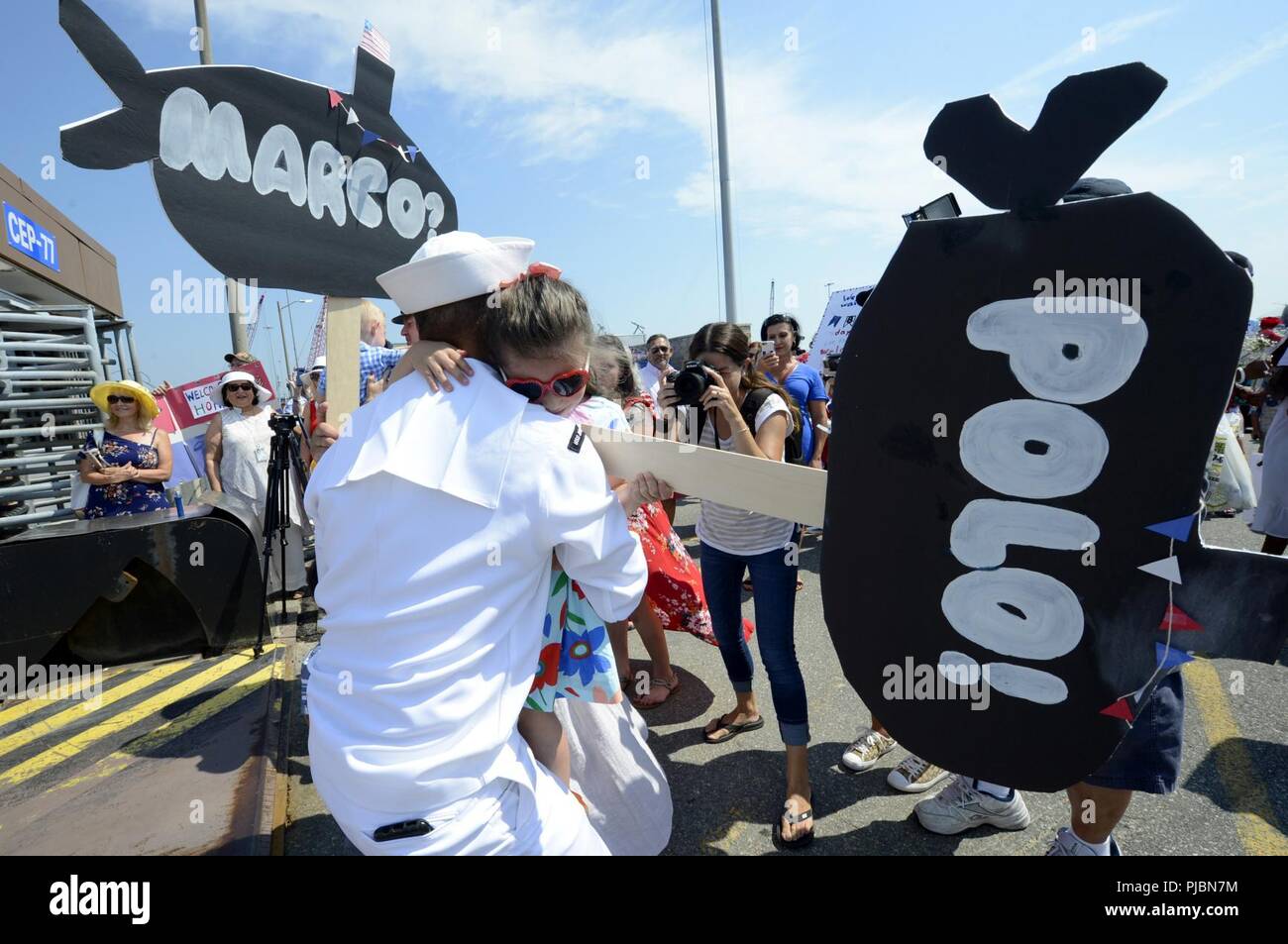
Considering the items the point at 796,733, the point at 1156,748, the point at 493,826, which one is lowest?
the point at 796,733

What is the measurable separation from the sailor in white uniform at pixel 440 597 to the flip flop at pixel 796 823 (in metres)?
1.38

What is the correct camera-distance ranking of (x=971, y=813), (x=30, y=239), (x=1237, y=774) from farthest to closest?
1. (x=30, y=239)
2. (x=1237, y=774)
3. (x=971, y=813)

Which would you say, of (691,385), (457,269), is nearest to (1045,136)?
(457,269)

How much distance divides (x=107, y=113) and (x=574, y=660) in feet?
5.14

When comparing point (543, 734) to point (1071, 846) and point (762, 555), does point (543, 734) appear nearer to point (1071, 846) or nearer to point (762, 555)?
point (762, 555)

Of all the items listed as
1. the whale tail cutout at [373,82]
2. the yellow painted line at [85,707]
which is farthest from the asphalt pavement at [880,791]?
the whale tail cutout at [373,82]

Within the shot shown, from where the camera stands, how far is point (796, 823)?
2303 mm

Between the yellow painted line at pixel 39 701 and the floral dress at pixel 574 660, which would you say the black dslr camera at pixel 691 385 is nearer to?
the floral dress at pixel 574 660

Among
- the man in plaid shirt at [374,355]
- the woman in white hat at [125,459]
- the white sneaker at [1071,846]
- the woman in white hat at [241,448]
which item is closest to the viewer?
the white sneaker at [1071,846]

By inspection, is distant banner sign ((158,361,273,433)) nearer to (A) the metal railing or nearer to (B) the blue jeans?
(A) the metal railing

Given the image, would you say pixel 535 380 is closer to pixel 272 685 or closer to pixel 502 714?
pixel 502 714

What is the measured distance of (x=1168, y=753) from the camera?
1.63m

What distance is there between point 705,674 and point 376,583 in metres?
2.87

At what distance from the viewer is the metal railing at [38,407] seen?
18.0ft
